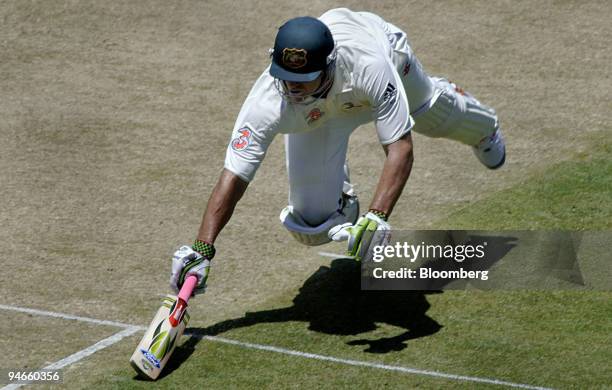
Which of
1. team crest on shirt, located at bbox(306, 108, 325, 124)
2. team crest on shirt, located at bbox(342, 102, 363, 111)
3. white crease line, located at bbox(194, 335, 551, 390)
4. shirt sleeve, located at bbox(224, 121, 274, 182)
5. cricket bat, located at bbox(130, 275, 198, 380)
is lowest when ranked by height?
cricket bat, located at bbox(130, 275, 198, 380)

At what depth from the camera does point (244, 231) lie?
38.6 feet

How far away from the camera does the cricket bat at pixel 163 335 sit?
877cm

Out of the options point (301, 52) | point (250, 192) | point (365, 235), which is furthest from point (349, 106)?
point (250, 192)

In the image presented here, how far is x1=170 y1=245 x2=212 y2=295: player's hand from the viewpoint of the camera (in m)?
9.23

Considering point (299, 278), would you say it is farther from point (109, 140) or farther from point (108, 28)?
point (108, 28)

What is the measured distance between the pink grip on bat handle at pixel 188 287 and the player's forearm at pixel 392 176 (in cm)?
154

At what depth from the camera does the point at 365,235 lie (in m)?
9.00

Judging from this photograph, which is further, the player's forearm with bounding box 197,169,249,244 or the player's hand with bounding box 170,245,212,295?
the player's forearm with bounding box 197,169,249,244

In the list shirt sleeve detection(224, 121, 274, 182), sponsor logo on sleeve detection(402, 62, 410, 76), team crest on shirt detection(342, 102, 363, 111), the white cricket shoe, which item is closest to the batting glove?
shirt sleeve detection(224, 121, 274, 182)

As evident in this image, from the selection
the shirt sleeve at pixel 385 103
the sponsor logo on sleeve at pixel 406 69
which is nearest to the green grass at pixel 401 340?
the shirt sleeve at pixel 385 103

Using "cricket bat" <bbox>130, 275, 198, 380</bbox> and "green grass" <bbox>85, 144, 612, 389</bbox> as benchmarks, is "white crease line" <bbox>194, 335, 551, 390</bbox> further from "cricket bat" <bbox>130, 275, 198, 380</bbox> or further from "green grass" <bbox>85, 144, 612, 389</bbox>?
"cricket bat" <bbox>130, 275, 198, 380</bbox>

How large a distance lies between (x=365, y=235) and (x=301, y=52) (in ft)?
4.96

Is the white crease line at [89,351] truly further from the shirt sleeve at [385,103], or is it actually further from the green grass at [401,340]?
the shirt sleeve at [385,103]

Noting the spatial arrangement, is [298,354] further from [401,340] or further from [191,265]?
[191,265]
